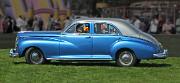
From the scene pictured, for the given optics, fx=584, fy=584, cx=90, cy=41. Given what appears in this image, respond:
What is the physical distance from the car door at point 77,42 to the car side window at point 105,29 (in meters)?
0.24

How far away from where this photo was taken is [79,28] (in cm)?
1705

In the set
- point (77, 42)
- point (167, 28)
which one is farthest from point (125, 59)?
point (167, 28)

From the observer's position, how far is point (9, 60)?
62.0ft

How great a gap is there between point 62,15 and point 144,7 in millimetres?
6674

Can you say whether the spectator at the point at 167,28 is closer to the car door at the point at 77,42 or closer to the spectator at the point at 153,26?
the spectator at the point at 153,26

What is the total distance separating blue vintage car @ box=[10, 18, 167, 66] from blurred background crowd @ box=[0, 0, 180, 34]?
58.6 ft

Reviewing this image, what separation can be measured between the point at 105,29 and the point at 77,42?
897 millimetres

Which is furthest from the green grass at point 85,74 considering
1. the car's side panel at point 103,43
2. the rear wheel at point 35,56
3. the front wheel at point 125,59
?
the car's side panel at point 103,43

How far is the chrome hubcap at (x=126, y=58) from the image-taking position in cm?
1672

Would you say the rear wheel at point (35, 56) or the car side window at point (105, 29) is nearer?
the car side window at point (105, 29)

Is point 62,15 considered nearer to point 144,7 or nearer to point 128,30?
point 144,7

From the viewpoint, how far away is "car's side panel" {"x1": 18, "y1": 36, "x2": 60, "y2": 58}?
16984mm

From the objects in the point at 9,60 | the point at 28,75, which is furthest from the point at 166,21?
the point at 28,75

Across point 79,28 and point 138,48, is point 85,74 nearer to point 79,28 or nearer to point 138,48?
point 138,48
